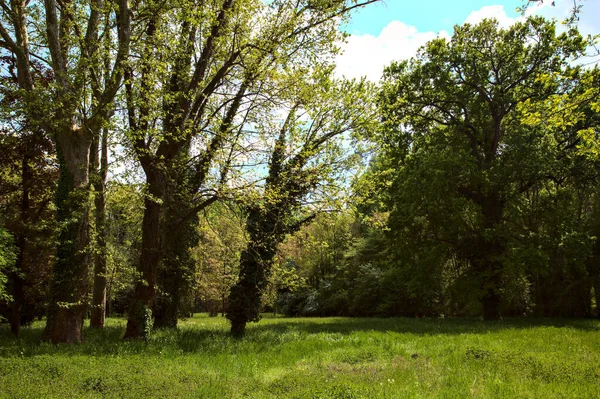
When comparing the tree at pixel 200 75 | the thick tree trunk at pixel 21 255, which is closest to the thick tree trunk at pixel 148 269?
the tree at pixel 200 75

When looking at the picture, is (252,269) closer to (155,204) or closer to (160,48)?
(155,204)

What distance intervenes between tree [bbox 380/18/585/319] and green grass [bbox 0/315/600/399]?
25.2 feet

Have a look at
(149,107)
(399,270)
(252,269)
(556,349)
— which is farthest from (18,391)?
(399,270)

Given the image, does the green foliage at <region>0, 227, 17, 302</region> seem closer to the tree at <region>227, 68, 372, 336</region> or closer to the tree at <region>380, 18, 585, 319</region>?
the tree at <region>227, 68, 372, 336</region>

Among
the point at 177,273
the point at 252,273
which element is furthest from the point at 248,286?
the point at 177,273

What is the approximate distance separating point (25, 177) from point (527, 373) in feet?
58.4

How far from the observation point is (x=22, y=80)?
11.2 m

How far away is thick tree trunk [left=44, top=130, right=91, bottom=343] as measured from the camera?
10.7 meters

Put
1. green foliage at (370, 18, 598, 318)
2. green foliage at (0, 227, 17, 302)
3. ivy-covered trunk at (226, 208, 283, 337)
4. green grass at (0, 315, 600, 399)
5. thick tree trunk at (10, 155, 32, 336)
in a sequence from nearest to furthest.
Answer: green grass at (0, 315, 600, 399) → green foliage at (0, 227, 17, 302) → ivy-covered trunk at (226, 208, 283, 337) → thick tree trunk at (10, 155, 32, 336) → green foliage at (370, 18, 598, 318)

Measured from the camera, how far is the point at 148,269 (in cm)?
1247

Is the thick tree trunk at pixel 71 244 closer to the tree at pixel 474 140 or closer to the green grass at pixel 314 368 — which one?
the green grass at pixel 314 368

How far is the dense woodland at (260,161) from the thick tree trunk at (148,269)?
5cm

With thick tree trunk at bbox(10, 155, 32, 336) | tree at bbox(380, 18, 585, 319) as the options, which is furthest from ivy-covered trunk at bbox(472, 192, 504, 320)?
thick tree trunk at bbox(10, 155, 32, 336)

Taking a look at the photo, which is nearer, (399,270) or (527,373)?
(527,373)
